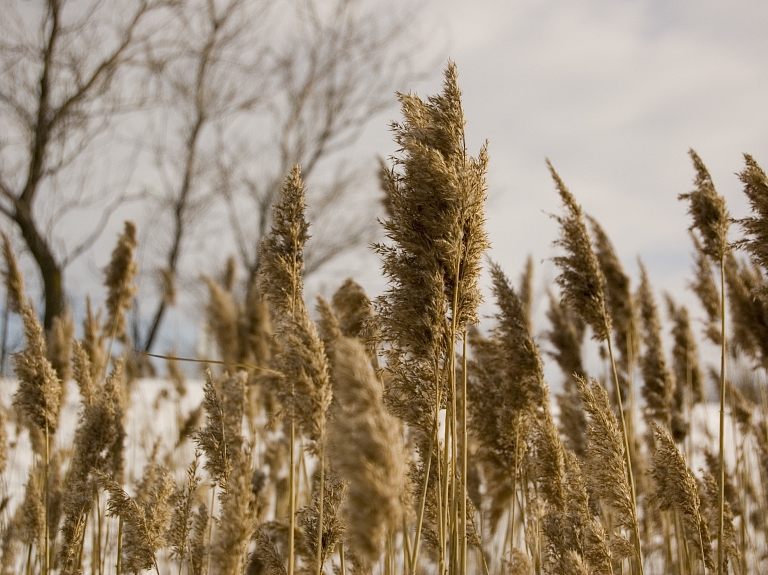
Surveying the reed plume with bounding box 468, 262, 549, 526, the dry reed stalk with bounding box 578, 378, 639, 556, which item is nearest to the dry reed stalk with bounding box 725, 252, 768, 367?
the reed plume with bounding box 468, 262, 549, 526

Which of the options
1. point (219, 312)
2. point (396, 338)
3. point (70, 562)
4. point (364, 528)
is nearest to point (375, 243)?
point (396, 338)

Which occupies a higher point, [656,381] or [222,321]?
[222,321]

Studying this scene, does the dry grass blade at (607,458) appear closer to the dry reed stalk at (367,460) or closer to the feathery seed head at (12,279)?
the dry reed stalk at (367,460)

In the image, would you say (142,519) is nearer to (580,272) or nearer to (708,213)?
(580,272)

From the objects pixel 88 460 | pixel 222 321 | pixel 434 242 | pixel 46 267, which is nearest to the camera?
pixel 434 242

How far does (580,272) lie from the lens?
7.54 feet

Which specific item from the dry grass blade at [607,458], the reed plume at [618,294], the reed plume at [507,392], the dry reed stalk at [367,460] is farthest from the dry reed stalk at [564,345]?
the dry reed stalk at [367,460]

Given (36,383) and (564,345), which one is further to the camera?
(564,345)

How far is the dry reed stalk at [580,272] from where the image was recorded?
7.30 ft

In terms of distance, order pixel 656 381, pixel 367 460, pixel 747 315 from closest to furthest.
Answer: pixel 367 460 < pixel 747 315 < pixel 656 381

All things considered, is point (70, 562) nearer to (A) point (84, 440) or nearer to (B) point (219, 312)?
(A) point (84, 440)

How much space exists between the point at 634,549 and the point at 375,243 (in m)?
1.24

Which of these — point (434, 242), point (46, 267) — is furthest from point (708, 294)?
point (46, 267)

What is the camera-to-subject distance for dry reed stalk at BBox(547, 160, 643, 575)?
7.30 feet
